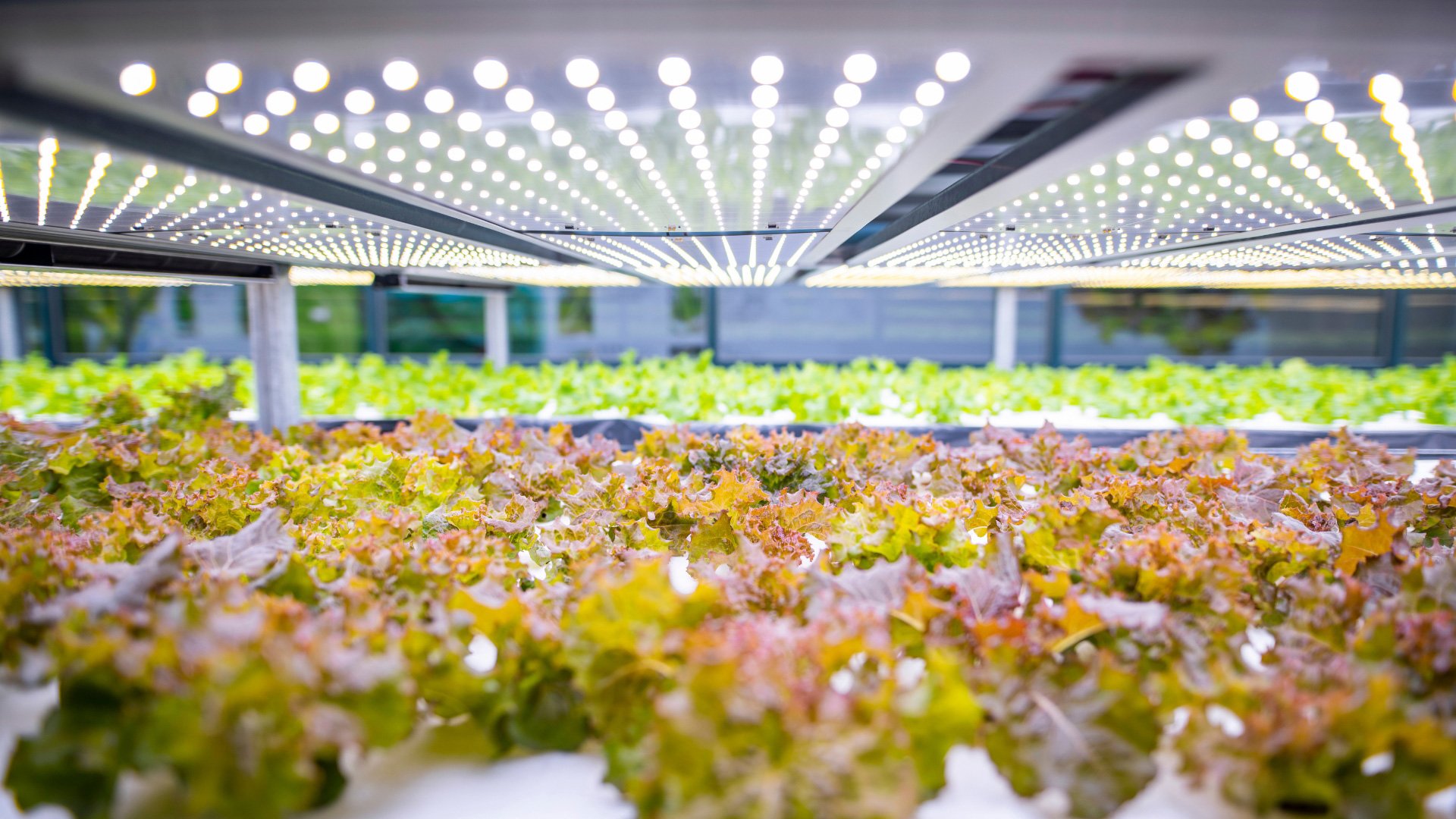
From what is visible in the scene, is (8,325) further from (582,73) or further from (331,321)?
(582,73)

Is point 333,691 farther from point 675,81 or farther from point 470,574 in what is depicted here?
point 675,81

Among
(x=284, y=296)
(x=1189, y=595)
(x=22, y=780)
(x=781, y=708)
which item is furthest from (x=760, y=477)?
(x=284, y=296)

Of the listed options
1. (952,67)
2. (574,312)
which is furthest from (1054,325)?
(952,67)

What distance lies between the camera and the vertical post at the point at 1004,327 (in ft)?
20.0

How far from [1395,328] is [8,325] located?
14267 mm

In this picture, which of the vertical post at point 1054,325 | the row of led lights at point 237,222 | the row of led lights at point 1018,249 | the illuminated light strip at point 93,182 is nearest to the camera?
the illuminated light strip at point 93,182

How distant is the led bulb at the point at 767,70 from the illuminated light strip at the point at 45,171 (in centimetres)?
115

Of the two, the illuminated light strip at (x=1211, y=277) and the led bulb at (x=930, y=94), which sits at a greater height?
the led bulb at (x=930, y=94)

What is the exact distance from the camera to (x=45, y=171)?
4.87ft

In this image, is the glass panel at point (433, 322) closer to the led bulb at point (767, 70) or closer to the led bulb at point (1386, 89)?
the led bulb at point (767, 70)

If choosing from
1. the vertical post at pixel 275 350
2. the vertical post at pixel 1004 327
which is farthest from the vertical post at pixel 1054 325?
the vertical post at pixel 275 350

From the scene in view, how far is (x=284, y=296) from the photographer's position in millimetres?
3830

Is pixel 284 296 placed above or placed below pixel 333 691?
above

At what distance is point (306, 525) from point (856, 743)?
5.49 feet
